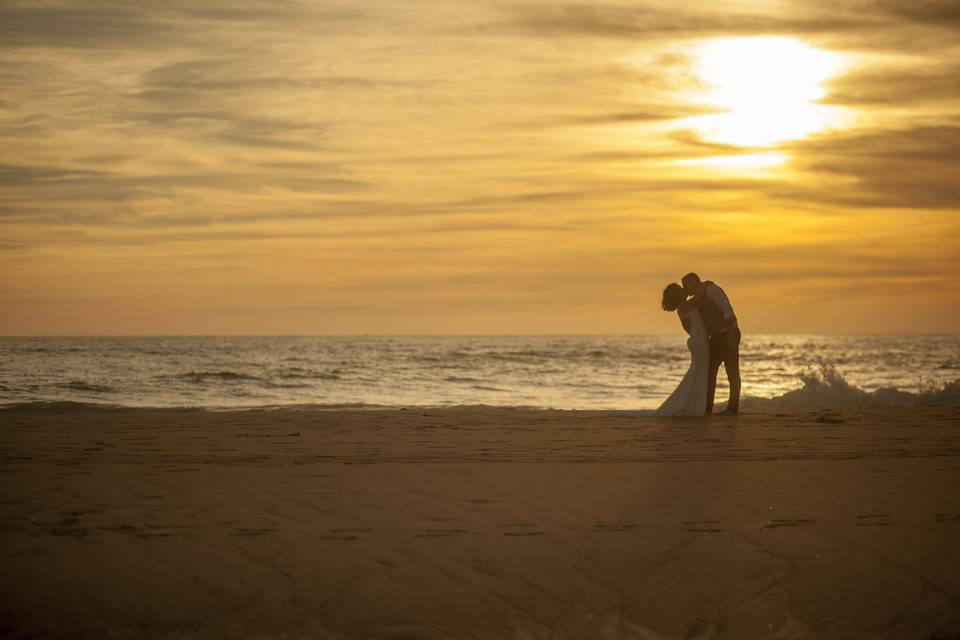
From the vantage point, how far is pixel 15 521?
486cm

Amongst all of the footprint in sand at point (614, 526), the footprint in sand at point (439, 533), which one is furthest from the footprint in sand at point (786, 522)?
the footprint in sand at point (439, 533)

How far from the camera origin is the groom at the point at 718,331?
1191 cm

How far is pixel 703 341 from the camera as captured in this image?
12.0 m

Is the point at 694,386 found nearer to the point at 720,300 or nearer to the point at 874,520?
the point at 720,300

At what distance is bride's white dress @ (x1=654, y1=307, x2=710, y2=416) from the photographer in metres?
11.6

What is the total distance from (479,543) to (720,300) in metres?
8.29

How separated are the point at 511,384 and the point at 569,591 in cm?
2238

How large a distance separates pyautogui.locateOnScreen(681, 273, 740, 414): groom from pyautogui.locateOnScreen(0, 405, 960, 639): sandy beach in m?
4.27

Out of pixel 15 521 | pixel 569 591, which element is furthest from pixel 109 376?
pixel 569 591

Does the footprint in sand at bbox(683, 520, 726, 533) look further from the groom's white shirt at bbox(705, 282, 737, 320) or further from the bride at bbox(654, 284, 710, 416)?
the groom's white shirt at bbox(705, 282, 737, 320)

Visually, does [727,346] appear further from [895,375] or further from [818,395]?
[895,375]

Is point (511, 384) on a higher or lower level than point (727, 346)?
lower

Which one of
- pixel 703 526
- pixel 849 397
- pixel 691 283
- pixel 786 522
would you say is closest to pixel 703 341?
pixel 691 283

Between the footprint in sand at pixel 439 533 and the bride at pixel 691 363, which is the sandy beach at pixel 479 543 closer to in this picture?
the footprint in sand at pixel 439 533
